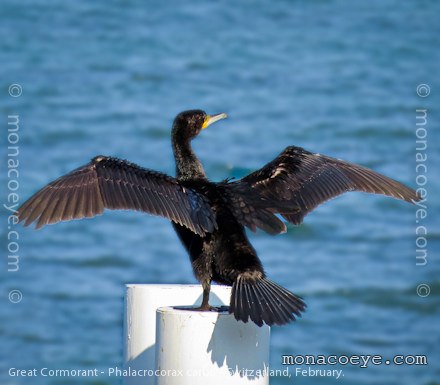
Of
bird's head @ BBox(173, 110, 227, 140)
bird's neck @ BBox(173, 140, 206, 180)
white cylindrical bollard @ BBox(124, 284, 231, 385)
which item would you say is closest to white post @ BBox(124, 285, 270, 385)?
white cylindrical bollard @ BBox(124, 284, 231, 385)

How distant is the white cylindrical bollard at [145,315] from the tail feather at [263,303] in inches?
12.2

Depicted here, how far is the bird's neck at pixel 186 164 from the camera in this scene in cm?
517

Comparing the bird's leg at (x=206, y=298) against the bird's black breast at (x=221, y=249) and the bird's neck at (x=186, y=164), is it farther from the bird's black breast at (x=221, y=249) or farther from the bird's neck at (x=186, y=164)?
the bird's neck at (x=186, y=164)

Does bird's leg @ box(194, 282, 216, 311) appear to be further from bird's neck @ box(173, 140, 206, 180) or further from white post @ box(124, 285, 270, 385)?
bird's neck @ box(173, 140, 206, 180)

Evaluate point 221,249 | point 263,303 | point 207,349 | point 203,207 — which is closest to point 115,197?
point 203,207

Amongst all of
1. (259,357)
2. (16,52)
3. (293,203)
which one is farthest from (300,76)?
(259,357)

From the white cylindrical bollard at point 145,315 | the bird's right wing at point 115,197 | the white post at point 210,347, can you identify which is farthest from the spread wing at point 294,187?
the white post at point 210,347

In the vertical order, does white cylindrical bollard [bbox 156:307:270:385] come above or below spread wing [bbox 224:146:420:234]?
below

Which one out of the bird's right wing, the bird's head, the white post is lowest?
the white post

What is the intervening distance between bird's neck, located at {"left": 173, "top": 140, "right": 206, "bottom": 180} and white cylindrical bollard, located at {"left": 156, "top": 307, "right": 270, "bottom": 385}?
3.87 feet

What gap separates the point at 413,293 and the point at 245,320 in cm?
694

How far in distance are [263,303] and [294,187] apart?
1.07m

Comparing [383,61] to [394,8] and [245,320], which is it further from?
[245,320]

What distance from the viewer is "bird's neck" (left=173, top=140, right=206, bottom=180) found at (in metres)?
5.17
